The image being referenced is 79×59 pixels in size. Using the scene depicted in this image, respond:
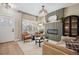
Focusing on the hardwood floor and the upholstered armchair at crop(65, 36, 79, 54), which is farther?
the hardwood floor

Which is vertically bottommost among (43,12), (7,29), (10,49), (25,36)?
(10,49)

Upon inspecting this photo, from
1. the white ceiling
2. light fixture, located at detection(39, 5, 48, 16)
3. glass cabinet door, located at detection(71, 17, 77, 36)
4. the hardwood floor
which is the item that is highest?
the white ceiling

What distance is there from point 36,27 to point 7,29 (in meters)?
0.57

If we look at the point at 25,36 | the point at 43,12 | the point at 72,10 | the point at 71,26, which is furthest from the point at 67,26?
the point at 25,36

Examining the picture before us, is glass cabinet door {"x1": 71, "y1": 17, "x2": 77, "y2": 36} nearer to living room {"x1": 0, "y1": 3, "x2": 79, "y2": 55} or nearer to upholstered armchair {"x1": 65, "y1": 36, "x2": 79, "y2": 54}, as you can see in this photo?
living room {"x1": 0, "y1": 3, "x2": 79, "y2": 55}

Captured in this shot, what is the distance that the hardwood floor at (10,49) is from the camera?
9.02 feet

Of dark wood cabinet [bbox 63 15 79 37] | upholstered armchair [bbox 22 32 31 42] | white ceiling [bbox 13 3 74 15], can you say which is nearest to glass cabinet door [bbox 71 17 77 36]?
dark wood cabinet [bbox 63 15 79 37]

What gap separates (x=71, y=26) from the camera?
9.07 feet

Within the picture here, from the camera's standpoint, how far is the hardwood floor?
9.02ft

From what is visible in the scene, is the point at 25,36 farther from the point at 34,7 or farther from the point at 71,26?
the point at 71,26

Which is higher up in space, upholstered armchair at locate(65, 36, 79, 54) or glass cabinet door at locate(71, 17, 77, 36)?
glass cabinet door at locate(71, 17, 77, 36)

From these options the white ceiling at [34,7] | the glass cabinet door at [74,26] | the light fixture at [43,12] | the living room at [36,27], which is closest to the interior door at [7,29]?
the living room at [36,27]

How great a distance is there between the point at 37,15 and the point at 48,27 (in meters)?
0.32

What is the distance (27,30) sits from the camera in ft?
9.34
